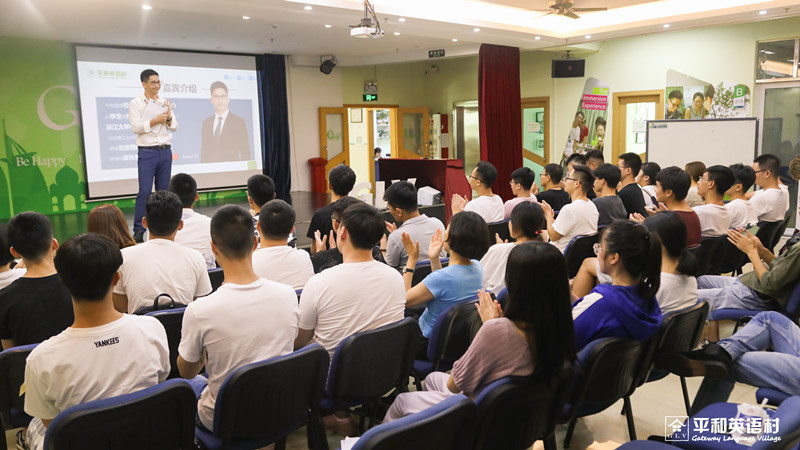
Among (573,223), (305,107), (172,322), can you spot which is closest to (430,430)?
(172,322)

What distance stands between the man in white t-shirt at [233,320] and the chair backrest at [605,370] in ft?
3.66

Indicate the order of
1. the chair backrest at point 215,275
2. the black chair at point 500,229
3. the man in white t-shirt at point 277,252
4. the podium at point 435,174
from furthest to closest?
the podium at point 435,174 → the black chair at point 500,229 → the chair backrest at point 215,275 → the man in white t-shirt at point 277,252

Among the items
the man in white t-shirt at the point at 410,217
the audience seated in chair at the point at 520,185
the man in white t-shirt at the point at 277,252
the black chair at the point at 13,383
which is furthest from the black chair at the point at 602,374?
the audience seated in chair at the point at 520,185

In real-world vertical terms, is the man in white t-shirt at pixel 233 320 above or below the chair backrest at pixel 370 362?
above

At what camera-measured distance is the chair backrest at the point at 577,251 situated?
4.36m

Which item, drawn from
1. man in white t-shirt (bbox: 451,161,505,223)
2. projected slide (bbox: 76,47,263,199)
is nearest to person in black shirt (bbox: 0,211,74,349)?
man in white t-shirt (bbox: 451,161,505,223)

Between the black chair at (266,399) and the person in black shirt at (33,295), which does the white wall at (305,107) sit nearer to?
the person in black shirt at (33,295)

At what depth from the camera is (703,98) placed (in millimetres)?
9641

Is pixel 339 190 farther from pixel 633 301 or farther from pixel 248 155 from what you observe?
pixel 248 155

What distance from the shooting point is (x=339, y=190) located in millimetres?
4516

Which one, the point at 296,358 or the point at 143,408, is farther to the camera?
the point at 296,358

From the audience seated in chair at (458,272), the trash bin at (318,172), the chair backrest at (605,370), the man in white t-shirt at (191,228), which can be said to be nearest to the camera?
the chair backrest at (605,370)

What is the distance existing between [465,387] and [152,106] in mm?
6082

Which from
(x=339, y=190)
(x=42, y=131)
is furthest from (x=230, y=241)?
(x=42, y=131)
